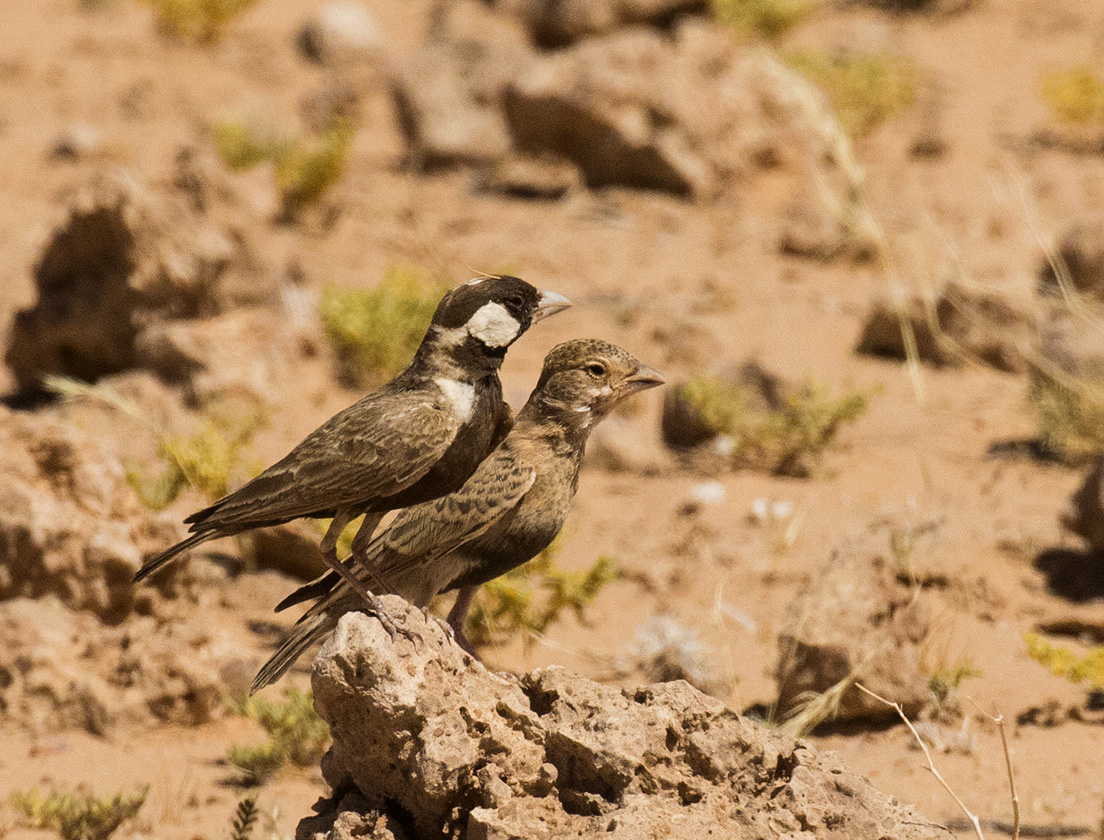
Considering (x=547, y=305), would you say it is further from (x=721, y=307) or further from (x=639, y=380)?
(x=721, y=307)

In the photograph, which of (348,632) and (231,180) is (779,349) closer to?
(231,180)

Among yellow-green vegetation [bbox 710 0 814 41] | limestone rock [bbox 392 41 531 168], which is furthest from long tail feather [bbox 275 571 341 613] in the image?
yellow-green vegetation [bbox 710 0 814 41]

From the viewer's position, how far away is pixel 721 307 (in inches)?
409

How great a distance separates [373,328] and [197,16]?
830 centimetres

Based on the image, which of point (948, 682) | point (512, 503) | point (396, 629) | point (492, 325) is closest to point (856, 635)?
point (948, 682)

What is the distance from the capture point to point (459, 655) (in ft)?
12.3

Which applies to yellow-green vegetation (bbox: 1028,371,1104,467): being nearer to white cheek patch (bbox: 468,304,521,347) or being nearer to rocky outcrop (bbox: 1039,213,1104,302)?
rocky outcrop (bbox: 1039,213,1104,302)

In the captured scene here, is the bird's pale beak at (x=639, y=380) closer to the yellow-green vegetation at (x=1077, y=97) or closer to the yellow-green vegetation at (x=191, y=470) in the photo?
the yellow-green vegetation at (x=191, y=470)

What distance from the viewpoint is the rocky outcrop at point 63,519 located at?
560cm

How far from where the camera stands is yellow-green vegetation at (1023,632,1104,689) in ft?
16.8

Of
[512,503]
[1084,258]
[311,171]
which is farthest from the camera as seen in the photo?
[311,171]

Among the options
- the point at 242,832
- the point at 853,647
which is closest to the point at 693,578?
the point at 853,647

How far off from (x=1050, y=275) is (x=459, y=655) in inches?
286

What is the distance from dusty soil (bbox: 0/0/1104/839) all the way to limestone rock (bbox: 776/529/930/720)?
0.21m
